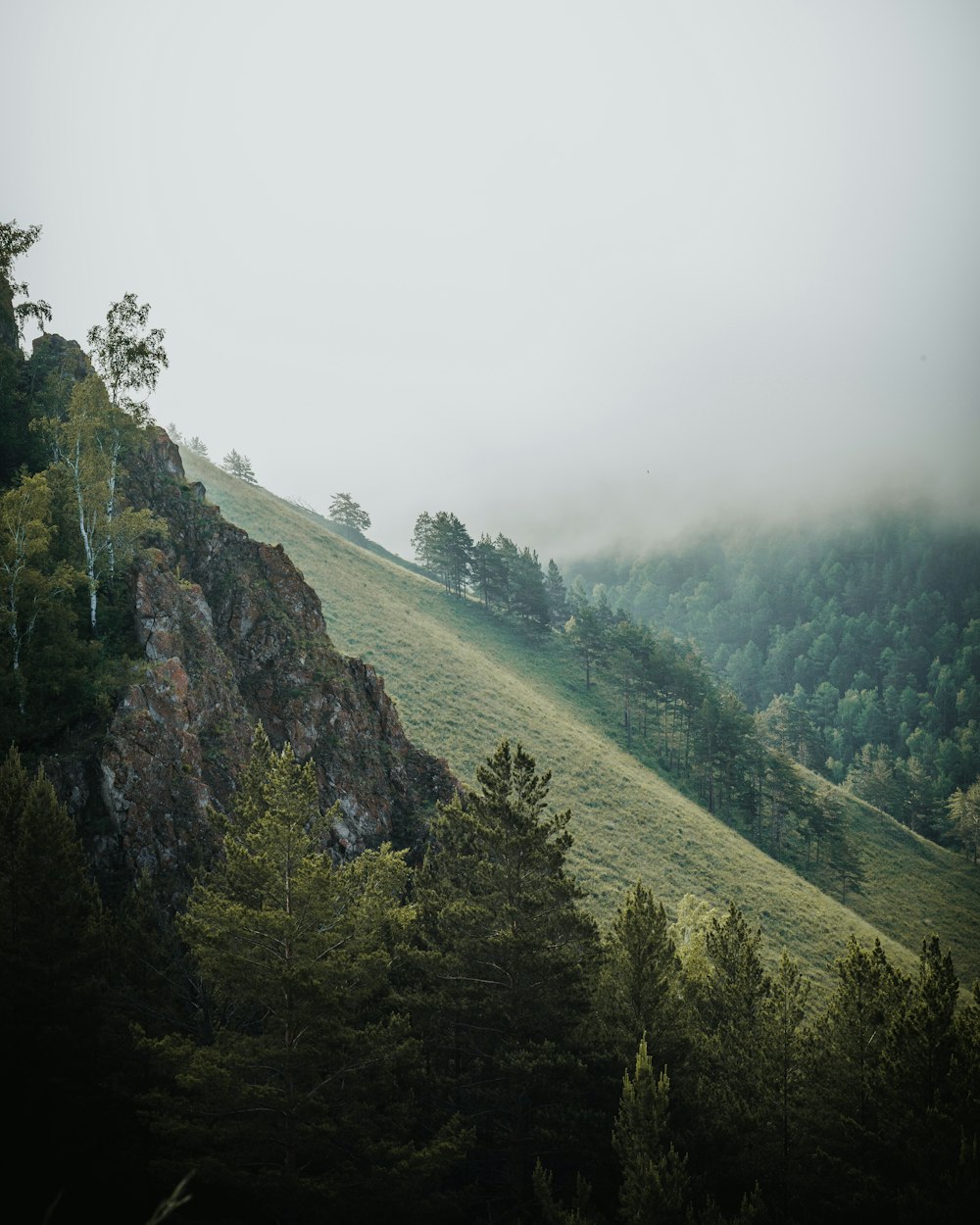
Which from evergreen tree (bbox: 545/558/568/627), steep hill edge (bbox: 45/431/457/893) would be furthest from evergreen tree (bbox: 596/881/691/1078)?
evergreen tree (bbox: 545/558/568/627)

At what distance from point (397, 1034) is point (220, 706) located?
12842mm

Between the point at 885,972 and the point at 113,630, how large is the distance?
27.3 metres

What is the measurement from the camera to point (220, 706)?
23281 millimetres

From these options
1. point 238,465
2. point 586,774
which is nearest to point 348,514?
point 238,465

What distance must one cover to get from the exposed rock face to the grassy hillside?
18807 millimetres

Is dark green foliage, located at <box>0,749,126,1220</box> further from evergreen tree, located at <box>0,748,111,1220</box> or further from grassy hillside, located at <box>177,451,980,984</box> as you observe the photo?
grassy hillside, located at <box>177,451,980,984</box>

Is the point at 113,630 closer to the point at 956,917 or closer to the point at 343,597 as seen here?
the point at 343,597

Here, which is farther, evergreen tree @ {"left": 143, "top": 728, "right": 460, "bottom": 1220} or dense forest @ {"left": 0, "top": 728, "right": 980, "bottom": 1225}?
dense forest @ {"left": 0, "top": 728, "right": 980, "bottom": 1225}

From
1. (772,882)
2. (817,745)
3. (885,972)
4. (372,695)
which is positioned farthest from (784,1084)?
(817,745)

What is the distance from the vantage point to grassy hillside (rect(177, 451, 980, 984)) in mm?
46375

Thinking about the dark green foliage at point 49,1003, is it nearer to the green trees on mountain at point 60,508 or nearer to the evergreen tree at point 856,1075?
the green trees on mountain at point 60,508

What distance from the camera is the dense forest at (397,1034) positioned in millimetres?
13172

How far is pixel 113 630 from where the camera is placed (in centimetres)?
2361

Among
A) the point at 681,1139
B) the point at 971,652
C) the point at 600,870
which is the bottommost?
the point at 600,870
